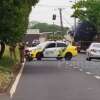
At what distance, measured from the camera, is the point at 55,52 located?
50.2m

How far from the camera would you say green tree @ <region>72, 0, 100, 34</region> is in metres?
88.4

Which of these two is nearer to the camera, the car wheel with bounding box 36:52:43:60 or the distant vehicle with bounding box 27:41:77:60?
the car wheel with bounding box 36:52:43:60

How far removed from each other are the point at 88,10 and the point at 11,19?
205ft

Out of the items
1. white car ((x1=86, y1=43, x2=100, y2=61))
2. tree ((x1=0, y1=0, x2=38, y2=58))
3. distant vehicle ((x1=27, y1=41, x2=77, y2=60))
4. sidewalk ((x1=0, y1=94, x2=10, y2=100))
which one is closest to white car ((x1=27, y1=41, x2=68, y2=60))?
distant vehicle ((x1=27, y1=41, x2=77, y2=60))

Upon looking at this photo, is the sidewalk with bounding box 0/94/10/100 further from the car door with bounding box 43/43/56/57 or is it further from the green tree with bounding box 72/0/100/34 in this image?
the green tree with bounding box 72/0/100/34

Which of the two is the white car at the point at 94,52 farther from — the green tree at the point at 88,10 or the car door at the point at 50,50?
the green tree at the point at 88,10

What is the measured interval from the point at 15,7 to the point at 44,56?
2082 centimetres

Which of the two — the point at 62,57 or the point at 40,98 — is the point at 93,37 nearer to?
the point at 62,57

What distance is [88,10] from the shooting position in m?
91.5

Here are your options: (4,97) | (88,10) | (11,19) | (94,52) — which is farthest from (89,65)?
(88,10)

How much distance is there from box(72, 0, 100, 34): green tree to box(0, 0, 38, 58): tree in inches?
2147

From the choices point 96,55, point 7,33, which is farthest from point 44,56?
point 7,33

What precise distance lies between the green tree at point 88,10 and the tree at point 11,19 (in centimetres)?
5454

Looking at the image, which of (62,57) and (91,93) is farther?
(62,57)
